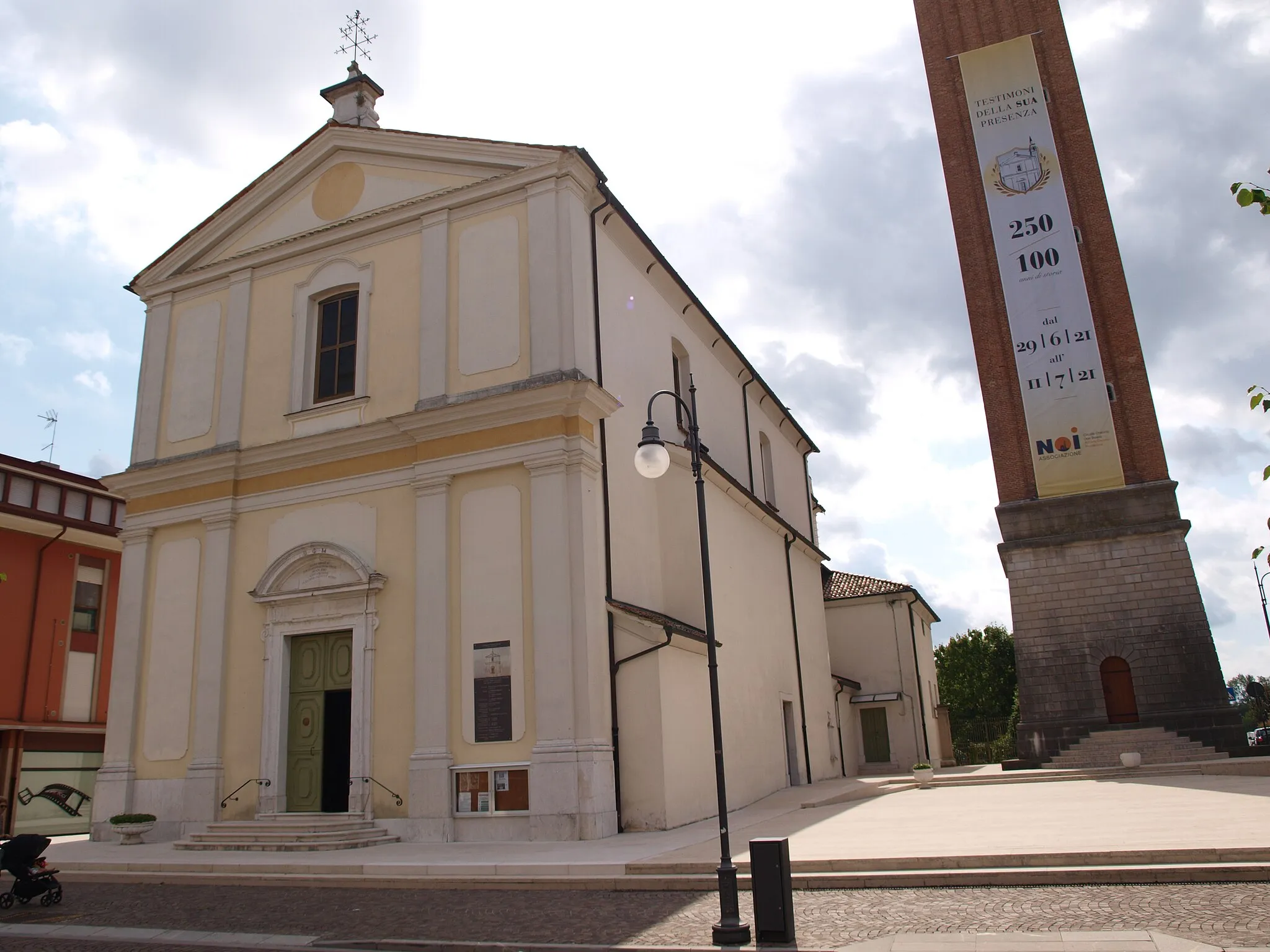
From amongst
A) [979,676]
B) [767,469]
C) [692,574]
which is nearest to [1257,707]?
[979,676]

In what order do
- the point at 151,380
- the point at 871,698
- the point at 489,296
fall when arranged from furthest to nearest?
1. the point at 871,698
2. the point at 151,380
3. the point at 489,296

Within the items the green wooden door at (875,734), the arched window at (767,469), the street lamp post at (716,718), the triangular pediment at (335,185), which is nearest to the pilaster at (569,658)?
the street lamp post at (716,718)

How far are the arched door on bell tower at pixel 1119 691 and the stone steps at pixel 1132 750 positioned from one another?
0.53 m

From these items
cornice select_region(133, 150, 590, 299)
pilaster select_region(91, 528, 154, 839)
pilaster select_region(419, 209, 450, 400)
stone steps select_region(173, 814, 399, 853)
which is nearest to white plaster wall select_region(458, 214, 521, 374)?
pilaster select_region(419, 209, 450, 400)

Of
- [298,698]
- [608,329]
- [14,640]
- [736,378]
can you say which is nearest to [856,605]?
[736,378]

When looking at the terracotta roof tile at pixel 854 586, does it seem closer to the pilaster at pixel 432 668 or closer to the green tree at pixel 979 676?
the pilaster at pixel 432 668

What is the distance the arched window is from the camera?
89.6ft

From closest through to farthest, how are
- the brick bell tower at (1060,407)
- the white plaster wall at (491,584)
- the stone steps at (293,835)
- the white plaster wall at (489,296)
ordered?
the stone steps at (293,835) < the white plaster wall at (491,584) < the white plaster wall at (489,296) < the brick bell tower at (1060,407)

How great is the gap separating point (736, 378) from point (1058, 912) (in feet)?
64.6

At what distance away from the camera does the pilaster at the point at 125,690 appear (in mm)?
17125

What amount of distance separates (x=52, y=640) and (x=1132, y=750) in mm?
27626

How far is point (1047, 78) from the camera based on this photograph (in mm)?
28375

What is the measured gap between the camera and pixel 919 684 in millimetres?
31875

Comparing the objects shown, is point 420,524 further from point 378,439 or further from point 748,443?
point 748,443
